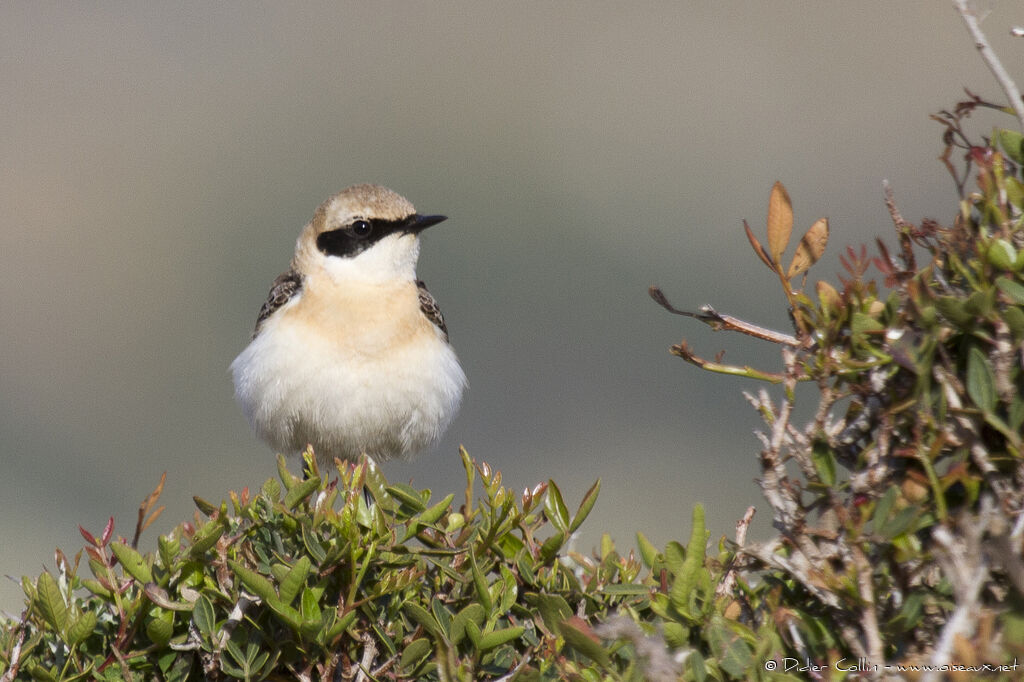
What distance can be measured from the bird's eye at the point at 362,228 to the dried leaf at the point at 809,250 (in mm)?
4779

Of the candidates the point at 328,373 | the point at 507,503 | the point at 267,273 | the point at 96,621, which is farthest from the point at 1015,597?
the point at 267,273

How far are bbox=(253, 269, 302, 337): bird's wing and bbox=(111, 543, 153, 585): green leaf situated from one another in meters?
4.26

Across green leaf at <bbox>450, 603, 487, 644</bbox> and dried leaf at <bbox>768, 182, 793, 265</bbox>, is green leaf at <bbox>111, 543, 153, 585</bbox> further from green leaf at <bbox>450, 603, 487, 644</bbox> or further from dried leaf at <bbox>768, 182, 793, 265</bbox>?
dried leaf at <bbox>768, 182, 793, 265</bbox>

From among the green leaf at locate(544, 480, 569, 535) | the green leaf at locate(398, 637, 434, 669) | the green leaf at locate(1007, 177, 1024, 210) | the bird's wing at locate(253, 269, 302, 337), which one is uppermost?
the green leaf at locate(1007, 177, 1024, 210)

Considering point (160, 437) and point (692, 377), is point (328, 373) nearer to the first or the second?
point (692, 377)

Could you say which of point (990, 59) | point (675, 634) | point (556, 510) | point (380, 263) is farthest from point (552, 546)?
point (380, 263)

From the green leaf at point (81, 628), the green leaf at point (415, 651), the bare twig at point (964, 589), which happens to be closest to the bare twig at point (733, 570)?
the bare twig at point (964, 589)

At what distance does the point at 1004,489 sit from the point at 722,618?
2.36ft

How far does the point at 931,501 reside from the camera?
2.84 meters

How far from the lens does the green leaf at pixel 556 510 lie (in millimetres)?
3729

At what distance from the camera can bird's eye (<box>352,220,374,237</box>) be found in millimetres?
7727

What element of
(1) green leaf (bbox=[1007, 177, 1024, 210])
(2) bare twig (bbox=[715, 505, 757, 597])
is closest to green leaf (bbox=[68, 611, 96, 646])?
(2) bare twig (bbox=[715, 505, 757, 597])

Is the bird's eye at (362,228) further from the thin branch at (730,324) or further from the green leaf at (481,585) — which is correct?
the thin branch at (730,324)

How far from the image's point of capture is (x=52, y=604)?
354 cm
